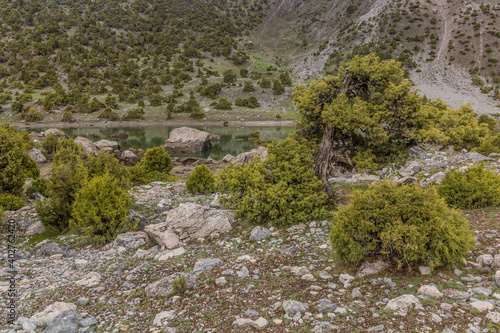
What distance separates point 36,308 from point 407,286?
28.6 feet

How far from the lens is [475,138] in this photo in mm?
24484

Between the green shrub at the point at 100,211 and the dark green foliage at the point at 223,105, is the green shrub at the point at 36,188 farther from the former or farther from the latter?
the dark green foliage at the point at 223,105

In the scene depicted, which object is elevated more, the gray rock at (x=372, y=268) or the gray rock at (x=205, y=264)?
the gray rock at (x=372, y=268)

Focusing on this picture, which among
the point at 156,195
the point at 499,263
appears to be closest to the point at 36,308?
the point at 499,263

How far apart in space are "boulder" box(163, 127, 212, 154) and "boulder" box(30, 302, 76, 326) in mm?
44201

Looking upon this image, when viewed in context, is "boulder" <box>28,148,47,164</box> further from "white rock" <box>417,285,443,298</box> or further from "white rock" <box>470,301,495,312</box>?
"white rock" <box>470,301,495,312</box>

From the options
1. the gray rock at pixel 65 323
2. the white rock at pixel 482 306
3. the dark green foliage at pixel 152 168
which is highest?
the white rock at pixel 482 306

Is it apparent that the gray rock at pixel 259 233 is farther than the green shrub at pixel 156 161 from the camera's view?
No

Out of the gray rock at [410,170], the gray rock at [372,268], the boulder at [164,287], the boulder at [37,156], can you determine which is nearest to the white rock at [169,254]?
the boulder at [164,287]

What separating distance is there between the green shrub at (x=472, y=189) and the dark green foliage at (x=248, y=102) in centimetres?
10517

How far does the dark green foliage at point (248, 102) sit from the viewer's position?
114 m

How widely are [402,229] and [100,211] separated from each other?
10.7 metres

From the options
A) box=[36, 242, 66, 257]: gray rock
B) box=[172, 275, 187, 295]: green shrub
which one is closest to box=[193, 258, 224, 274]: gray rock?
box=[172, 275, 187, 295]: green shrub

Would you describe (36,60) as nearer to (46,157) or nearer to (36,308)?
(46,157)
